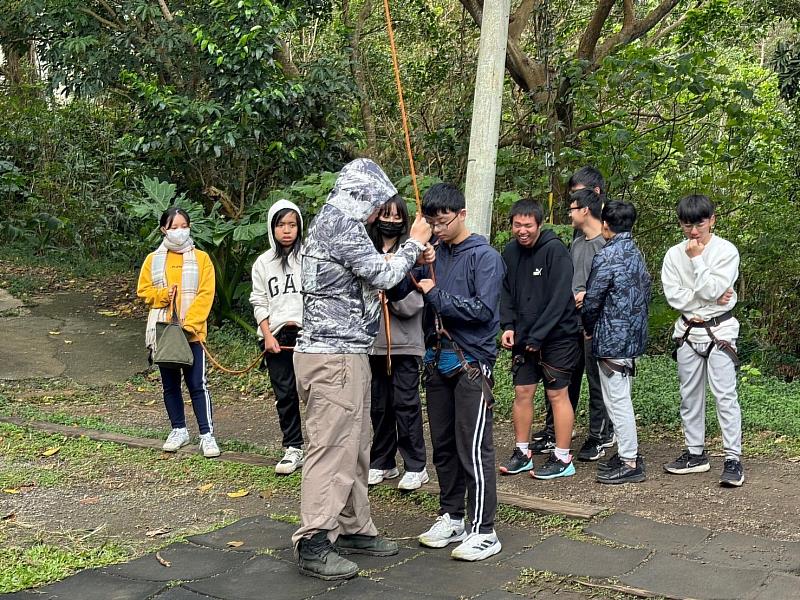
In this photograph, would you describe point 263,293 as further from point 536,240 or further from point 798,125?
point 798,125

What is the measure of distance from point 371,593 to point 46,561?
1695 millimetres

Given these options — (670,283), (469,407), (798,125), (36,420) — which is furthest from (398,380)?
(798,125)

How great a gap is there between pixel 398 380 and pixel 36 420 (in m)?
3.55

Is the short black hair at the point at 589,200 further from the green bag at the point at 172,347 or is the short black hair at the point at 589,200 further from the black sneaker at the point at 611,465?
the green bag at the point at 172,347

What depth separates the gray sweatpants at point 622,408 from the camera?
6.07m

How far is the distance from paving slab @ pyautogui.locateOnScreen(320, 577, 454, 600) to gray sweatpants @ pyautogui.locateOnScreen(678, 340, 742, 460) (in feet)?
8.50

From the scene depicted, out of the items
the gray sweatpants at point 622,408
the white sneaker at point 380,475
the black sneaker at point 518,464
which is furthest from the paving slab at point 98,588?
the gray sweatpants at point 622,408

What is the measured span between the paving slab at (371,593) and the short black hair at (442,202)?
1.83m

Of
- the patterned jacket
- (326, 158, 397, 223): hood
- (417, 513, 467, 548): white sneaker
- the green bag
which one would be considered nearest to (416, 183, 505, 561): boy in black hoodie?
(417, 513, 467, 548): white sneaker

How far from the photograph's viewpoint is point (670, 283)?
6.19 meters

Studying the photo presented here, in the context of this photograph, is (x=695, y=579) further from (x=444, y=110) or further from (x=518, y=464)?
(x=444, y=110)

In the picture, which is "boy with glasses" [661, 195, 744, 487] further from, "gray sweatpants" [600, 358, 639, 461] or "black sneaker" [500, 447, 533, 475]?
"black sneaker" [500, 447, 533, 475]

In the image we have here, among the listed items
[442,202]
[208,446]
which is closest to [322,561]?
[442,202]

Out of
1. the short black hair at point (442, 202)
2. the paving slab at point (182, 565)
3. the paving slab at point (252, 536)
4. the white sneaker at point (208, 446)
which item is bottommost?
the paving slab at point (252, 536)
